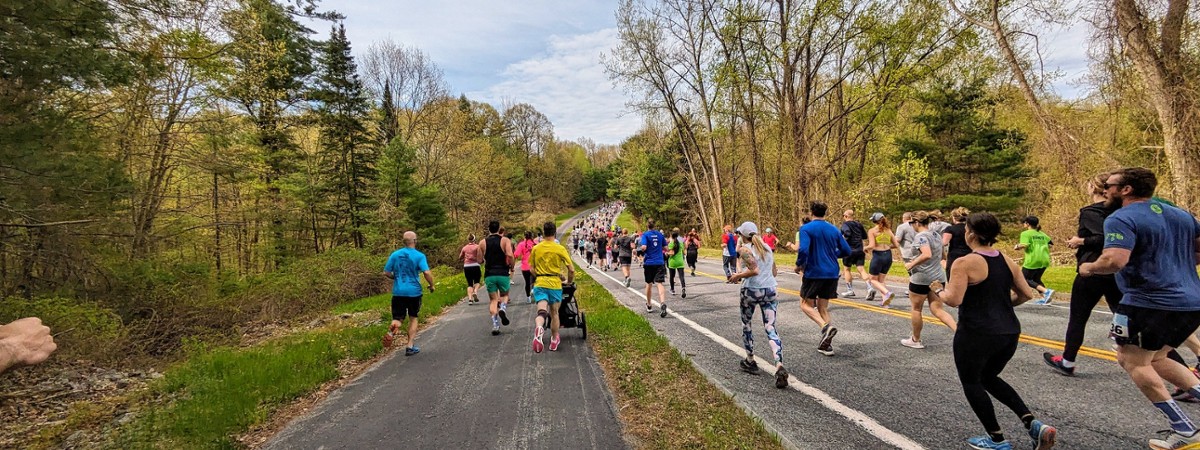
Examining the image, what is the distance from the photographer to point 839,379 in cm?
455

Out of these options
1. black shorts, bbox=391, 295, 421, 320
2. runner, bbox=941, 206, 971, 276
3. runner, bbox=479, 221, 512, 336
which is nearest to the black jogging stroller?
runner, bbox=479, 221, 512, 336

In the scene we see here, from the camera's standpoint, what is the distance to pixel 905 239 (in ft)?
23.9

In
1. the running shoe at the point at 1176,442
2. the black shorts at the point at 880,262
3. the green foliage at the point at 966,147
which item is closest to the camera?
the running shoe at the point at 1176,442

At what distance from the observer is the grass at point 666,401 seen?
3400 millimetres

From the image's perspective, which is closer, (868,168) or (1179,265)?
(1179,265)

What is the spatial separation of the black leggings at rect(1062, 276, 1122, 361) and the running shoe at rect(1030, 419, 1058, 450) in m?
2.13

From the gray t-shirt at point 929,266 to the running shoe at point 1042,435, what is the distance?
3.38 metres

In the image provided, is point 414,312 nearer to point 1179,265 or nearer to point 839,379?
point 839,379

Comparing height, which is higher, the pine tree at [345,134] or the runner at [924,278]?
the pine tree at [345,134]

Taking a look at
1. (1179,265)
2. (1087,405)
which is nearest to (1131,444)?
(1087,405)

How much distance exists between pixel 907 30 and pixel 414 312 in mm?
21779

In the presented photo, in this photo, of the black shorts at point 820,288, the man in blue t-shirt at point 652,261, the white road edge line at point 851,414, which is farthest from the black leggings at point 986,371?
the man in blue t-shirt at point 652,261

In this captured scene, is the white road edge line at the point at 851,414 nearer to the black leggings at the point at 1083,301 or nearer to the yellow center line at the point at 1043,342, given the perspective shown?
the black leggings at the point at 1083,301

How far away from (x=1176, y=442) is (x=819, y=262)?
3.13 meters
